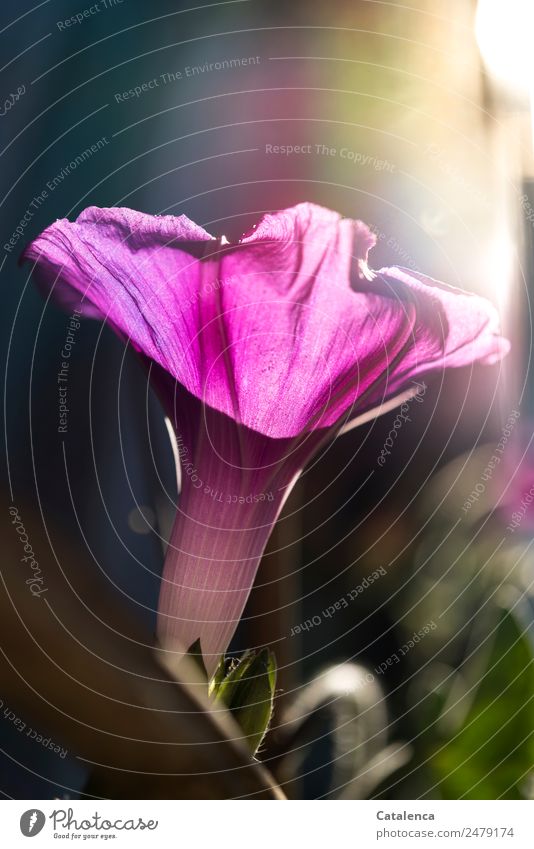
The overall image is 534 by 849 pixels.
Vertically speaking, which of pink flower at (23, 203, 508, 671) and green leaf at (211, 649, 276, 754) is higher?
pink flower at (23, 203, 508, 671)

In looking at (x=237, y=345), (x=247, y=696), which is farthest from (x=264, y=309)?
(x=247, y=696)

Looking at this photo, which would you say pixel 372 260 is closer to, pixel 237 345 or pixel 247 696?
pixel 237 345

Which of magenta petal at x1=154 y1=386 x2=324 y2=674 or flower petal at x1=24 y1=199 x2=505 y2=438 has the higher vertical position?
flower petal at x1=24 y1=199 x2=505 y2=438

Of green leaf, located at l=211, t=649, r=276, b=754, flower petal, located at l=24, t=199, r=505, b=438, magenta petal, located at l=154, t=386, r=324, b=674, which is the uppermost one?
flower petal, located at l=24, t=199, r=505, b=438
